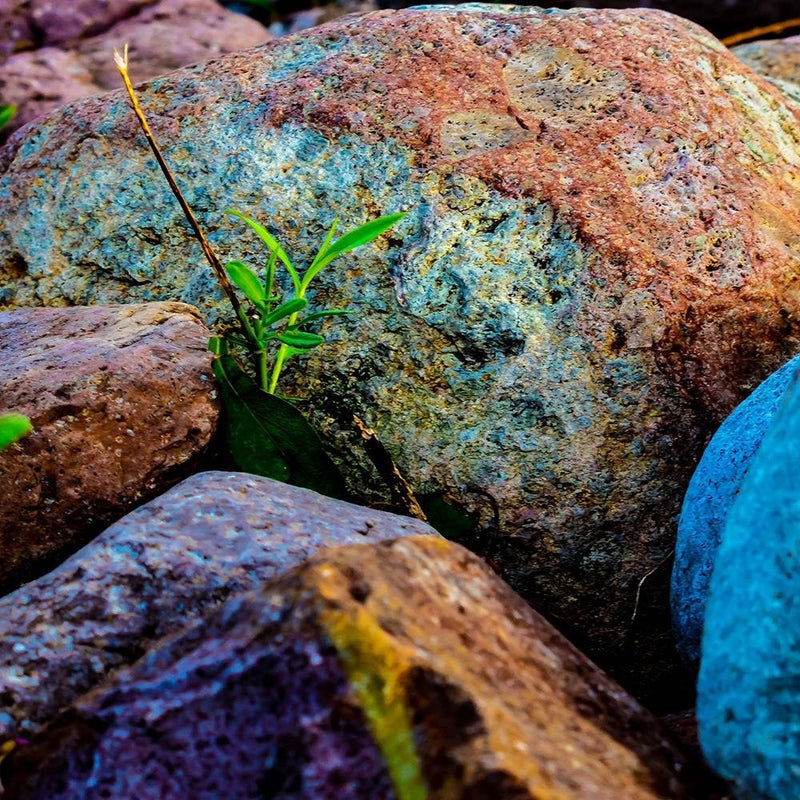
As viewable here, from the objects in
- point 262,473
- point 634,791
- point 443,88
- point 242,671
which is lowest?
point 262,473

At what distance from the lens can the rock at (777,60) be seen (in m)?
3.58

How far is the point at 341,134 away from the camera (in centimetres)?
269

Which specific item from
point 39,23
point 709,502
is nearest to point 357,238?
point 709,502

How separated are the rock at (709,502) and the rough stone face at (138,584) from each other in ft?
2.12

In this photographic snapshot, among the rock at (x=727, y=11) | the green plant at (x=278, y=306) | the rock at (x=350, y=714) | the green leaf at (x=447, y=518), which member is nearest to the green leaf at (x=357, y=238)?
the green plant at (x=278, y=306)

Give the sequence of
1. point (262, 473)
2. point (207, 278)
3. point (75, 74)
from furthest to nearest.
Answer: point (75, 74), point (207, 278), point (262, 473)

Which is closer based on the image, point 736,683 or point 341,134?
point 736,683

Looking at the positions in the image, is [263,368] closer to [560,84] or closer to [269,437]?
[269,437]

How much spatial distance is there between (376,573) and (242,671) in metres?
0.23

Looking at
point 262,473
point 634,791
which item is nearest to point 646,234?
point 262,473

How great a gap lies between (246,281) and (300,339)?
0.19m

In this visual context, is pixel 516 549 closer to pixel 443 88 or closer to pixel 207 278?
pixel 207 278

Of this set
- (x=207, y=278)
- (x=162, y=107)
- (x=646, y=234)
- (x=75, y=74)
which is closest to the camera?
(x=646, y=234)

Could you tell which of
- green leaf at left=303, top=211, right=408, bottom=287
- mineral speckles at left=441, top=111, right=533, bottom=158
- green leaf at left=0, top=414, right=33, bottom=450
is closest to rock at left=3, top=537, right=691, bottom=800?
green leaf at left=0, top=414, right=33, bottom=450
